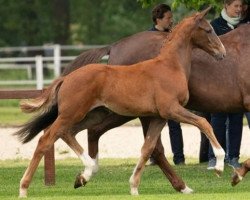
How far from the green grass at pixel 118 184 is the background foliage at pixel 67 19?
78.9 ft

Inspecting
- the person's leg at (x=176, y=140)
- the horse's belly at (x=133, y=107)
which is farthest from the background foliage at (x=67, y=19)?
the horse's belly at (x=133, y=107)

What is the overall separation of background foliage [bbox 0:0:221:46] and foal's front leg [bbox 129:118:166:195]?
2715 centimetres

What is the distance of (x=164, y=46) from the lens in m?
12.2

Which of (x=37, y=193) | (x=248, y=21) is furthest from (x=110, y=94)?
(x=248, y=21)

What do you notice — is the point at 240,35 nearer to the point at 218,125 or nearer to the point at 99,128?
the point at 99,128

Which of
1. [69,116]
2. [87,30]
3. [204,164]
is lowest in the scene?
[87,30]

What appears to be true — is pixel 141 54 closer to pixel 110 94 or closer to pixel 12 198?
pixel 110 94

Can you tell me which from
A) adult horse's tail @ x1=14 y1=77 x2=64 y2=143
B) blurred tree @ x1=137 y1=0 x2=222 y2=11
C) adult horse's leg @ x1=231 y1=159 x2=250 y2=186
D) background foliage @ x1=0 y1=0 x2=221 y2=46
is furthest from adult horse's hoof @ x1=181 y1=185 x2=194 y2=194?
background foliage @ x1=0 y1=0 x2=221 y2=46

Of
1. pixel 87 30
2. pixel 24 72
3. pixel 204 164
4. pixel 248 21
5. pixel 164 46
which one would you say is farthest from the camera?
pixel 87 30

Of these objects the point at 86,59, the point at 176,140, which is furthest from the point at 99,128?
the point at 176,140

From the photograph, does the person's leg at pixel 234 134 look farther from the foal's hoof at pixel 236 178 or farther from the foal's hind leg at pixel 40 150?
the foal's hind leg at pixel 40 150

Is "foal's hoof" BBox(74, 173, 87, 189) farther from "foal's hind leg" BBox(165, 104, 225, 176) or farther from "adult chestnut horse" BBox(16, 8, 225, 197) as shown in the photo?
"foal's hind leg" BBox(165, 104, 225, 176)

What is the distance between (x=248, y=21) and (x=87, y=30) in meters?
31.1

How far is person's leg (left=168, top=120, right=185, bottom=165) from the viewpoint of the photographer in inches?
622
